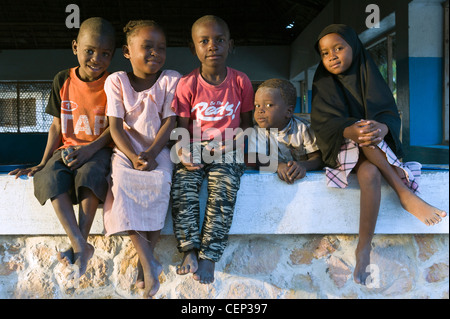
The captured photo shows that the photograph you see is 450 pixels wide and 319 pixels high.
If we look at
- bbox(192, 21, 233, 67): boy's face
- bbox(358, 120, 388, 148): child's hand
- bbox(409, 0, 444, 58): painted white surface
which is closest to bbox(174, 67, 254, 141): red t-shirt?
bbox(192, 21, 233, 67): boy's face

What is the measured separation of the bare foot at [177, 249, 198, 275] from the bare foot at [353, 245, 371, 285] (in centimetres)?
73

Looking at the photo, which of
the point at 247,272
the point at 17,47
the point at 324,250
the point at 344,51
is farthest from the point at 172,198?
the point at 17,47

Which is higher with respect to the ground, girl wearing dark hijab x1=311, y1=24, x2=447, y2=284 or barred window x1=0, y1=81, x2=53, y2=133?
barred window x1=0, y1=81, x2=53, y2=133

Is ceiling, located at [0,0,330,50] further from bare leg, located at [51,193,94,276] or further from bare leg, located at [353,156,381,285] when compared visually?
bare leg, located at [51,193,94,276]

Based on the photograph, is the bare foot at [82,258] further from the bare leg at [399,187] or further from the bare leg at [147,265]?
the bare leg at [399,187]

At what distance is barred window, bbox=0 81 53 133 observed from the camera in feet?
30.8

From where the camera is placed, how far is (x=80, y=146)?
1879mm

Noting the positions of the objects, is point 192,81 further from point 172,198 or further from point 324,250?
point 324,250

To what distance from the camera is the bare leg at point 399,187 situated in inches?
69.2

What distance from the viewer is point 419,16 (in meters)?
4.44

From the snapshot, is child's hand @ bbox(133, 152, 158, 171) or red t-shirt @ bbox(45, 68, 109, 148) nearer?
child's hand @ bbox(133, 152, 158, 171)

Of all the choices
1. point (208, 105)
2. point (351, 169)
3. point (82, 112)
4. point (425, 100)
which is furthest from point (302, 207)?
point (425, 100)

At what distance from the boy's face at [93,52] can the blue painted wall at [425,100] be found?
11.9 feet

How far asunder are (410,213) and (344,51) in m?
0.86
